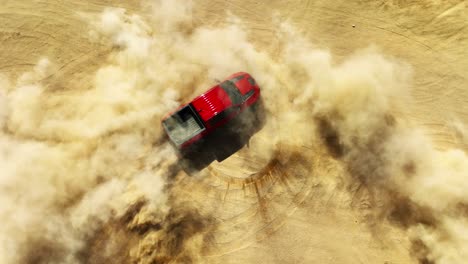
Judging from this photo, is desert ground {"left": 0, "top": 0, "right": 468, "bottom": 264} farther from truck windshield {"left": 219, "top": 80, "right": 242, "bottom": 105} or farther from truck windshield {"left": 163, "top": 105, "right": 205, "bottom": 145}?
truck windshield {"left": 219, "top": 80, "right": 242, "bottom": 105}

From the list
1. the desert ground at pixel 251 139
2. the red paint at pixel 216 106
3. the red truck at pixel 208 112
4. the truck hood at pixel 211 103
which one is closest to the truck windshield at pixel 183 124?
the red truck at pixel 208 112

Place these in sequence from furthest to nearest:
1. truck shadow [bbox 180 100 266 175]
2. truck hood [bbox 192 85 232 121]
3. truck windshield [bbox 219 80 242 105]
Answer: truck shadow [bbox 180 100 266 175] → truck windshield [bbox 219 80 242 105] → truck hood [bbox 192 85 232 121]

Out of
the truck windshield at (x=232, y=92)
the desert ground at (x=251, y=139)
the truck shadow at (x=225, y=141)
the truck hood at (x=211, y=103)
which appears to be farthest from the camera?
the truck shadow at (x=225, y=141)

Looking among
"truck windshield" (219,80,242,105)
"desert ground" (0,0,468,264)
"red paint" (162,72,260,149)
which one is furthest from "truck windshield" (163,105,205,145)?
"truck windshield" (219,80,242,105)

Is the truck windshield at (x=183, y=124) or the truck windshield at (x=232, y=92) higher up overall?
the truck windshield at (x=232, y=92)

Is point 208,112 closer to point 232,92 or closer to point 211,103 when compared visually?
point 211,103

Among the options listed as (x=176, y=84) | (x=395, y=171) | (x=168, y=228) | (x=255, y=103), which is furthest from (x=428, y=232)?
(x=176, y=84)

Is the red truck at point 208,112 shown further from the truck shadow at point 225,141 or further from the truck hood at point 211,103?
the truck shadow at point 225,141
